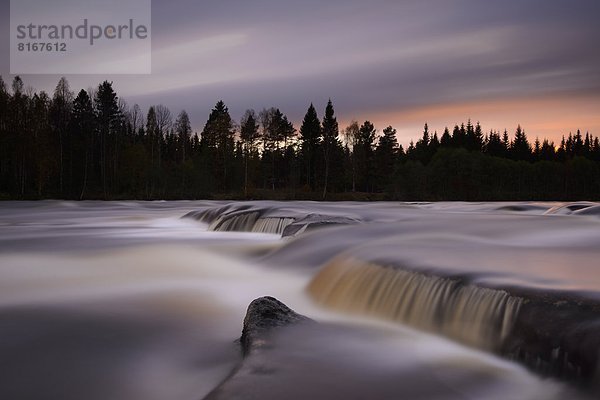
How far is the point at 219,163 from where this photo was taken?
59000 mm

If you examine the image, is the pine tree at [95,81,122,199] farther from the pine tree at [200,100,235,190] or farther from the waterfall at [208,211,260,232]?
the waterfall at [208,211,260,232]

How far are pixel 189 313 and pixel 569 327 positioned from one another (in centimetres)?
387

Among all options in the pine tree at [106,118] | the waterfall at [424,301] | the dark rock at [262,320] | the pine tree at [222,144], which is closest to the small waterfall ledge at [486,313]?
the waterfall at [424,301]

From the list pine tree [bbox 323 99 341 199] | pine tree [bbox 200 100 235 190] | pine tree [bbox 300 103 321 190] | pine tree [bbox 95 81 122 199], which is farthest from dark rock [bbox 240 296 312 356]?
pine tree [bbox 300 103 321 190]

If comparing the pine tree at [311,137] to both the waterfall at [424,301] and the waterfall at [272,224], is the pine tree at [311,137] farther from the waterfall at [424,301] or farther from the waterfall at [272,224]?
the waterfall at [424,301]

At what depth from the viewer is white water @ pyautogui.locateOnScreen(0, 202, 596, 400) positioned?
11.6ft

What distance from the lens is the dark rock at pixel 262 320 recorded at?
4051mm

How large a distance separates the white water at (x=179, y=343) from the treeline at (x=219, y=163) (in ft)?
119

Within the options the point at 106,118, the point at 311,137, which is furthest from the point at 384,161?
the point at 106,118

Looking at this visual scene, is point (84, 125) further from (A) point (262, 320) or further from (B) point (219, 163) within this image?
(A) point (262, 320)

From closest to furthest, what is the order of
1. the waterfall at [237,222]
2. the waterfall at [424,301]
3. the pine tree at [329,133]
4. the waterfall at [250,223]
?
the waterfall at [424,301] < the waterfall at [250,223] < the waterfall at [237,222] < the pine tree at [329,133]

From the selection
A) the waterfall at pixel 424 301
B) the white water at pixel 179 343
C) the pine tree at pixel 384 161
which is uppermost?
the pine tree at pixel 384 161

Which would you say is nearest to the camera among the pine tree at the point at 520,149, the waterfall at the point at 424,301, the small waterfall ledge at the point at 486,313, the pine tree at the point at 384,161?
the small waterfall ledge at the point at 486,313

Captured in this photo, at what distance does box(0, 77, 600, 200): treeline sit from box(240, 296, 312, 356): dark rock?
1566 inches
